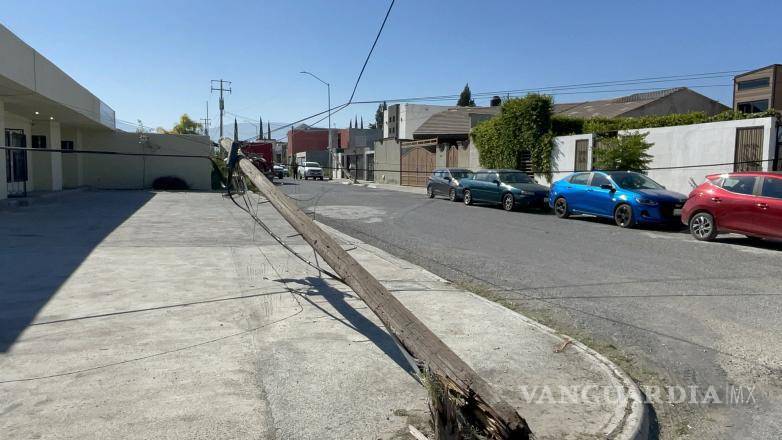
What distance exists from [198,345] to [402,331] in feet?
7.30

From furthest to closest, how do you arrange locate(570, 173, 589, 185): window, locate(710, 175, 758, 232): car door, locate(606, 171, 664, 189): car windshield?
1. locate(570, 173, 589, 185): window
2. locate(606, 171, 664, 189): car windshield
3. locate(710, 175, 758, 232): car door

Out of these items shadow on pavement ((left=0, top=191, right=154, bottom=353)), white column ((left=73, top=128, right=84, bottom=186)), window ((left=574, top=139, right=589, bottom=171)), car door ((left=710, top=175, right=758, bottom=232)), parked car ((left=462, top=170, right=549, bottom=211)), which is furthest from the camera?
white column ((left=73, top=128, right=84, bottom=186))

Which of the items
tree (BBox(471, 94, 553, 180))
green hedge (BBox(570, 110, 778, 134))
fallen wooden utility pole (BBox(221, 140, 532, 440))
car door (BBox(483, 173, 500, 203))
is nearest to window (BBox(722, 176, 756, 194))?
green hedge (BBox(570, 110, 778, 134))

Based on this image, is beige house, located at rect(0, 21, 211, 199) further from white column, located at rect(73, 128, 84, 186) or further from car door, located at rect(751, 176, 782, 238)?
car door, located at rect(751, 176, 782, 238)

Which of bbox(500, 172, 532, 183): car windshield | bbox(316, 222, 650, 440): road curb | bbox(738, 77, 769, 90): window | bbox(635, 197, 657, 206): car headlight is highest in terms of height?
bbox(738, 77, 769, 90): window

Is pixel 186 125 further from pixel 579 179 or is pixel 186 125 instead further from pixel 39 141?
pixel 579 179

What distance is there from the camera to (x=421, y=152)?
39.6m

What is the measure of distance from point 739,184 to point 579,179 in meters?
5.79

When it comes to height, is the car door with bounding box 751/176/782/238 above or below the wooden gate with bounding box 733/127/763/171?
below

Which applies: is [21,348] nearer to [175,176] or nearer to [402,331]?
[402,331]

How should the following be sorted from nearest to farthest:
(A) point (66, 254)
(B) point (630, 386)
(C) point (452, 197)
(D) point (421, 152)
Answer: (B) point (630, 386) → (A) point (66, 254) → (C) point (452, 197) → (D) point (421, 152)

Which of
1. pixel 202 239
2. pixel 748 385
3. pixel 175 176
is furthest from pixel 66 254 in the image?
pixel 175 176

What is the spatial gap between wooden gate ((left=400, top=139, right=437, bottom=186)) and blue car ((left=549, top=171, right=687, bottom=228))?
19.4 meters

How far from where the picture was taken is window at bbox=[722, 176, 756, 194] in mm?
11922
